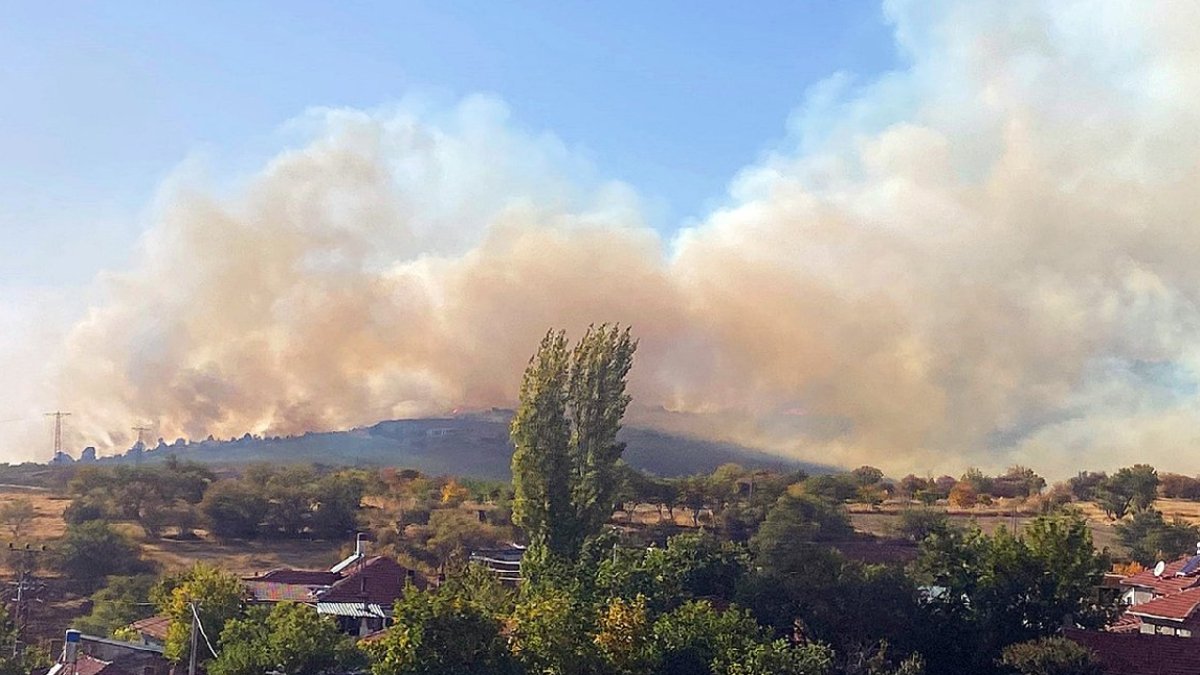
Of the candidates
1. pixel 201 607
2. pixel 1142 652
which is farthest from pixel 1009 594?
pixel 201 607

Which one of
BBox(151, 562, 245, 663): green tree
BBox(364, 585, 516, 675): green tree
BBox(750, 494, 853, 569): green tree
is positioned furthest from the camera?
BBox(750, 494, 853, 569): green tree

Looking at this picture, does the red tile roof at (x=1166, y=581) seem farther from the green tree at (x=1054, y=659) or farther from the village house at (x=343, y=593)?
the village house at (x=343, y=593)

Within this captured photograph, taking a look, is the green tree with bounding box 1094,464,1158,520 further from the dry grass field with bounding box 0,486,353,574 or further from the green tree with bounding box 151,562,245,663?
the green tree with bounding box 151,562,245,663

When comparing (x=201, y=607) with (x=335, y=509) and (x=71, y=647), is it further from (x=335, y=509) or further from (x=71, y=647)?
(x=335, y=509)

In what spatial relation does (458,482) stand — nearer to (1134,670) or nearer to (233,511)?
(233,511)

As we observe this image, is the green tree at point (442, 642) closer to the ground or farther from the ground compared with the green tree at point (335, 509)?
closer to the ground

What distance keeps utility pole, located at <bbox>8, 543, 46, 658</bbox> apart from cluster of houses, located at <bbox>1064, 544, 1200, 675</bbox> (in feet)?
114

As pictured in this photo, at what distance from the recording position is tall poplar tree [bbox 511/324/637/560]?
47.6 metres

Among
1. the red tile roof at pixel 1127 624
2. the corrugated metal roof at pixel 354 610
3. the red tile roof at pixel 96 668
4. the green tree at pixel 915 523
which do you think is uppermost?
the green tree at pixel 915 523

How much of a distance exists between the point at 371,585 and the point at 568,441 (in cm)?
973

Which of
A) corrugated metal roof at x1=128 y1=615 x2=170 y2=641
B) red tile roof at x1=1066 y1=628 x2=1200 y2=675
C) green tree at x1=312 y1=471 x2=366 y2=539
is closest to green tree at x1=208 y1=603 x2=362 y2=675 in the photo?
corrugated metal roof at x1=128 y1=615 x2=170 y2=641

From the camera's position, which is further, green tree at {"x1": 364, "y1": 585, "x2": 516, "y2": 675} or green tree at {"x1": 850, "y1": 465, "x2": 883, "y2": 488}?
green tree at {"x1": 850, "y1": 465, "x2": 883, "y2": 488}

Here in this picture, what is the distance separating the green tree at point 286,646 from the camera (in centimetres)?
3186

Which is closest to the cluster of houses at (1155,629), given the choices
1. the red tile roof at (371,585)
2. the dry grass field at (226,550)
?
the red tile roof at (371,585)
